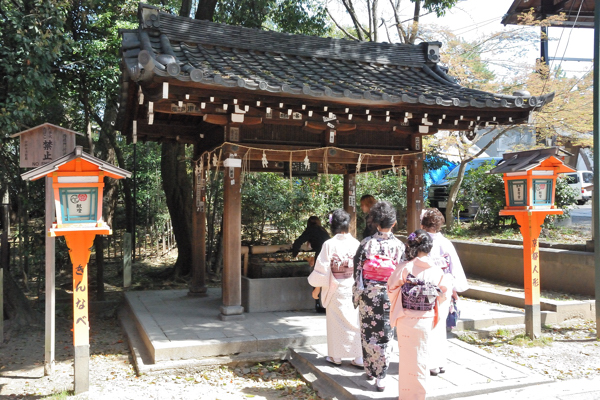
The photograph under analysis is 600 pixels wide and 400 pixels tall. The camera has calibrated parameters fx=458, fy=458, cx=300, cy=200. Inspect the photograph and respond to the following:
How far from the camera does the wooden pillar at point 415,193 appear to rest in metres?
7.12

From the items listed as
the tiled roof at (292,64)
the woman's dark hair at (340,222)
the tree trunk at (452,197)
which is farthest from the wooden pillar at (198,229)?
the tree trunk at (452,197)

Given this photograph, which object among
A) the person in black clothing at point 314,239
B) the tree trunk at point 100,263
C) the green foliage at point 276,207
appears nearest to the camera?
the person in black clothing at point 314,239

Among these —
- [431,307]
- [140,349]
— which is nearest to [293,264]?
[140,349]

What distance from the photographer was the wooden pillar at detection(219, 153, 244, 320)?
6328 millimetres

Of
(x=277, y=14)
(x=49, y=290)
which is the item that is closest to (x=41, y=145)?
(x=49, y=290)

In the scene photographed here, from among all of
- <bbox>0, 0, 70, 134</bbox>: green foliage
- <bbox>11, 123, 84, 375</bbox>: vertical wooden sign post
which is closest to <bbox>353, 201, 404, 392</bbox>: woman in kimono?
<bbox>11, 123, 84, 375</bbox>: vertical wooden sign post

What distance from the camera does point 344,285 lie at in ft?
15.4

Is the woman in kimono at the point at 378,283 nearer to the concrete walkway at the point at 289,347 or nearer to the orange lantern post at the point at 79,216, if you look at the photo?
the concrete walkway at the point at 289,347

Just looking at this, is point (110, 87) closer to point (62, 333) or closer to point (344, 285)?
point (62, 333)

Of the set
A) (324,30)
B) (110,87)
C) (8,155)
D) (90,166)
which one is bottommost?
(90,166)

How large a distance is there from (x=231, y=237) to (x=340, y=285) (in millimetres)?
2192

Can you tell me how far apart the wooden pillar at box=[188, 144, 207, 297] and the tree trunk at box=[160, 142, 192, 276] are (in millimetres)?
2345

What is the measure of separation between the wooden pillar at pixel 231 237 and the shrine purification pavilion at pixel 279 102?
14 mm

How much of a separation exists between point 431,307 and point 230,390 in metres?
2.32
